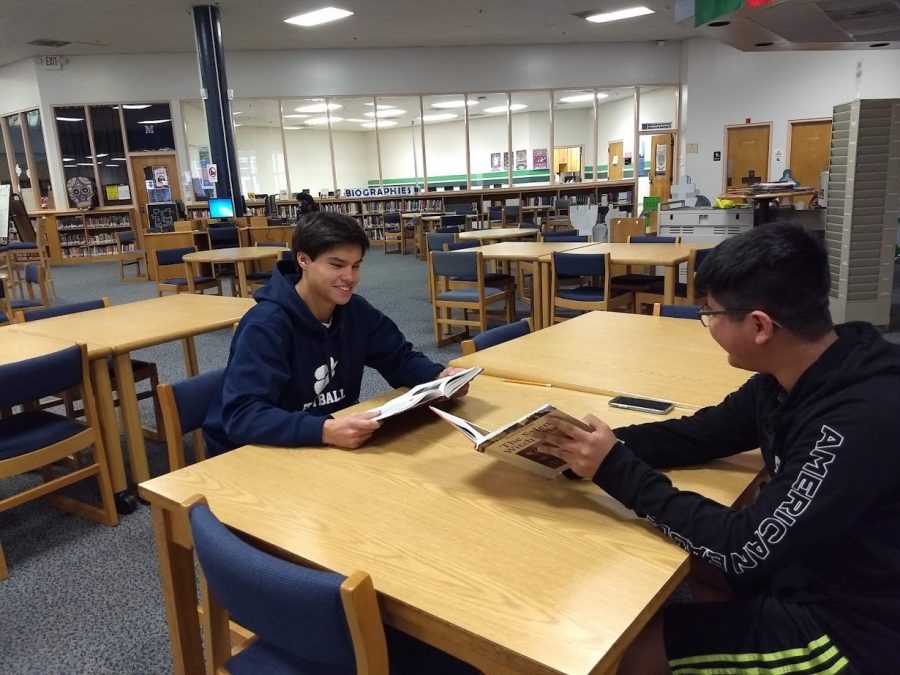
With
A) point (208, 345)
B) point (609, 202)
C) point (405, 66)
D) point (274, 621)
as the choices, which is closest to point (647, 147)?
point (609, 202)

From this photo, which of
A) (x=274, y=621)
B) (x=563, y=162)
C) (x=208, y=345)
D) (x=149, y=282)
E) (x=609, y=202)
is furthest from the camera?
(x=563, y=162)

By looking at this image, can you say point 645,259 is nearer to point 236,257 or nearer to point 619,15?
point 236,257

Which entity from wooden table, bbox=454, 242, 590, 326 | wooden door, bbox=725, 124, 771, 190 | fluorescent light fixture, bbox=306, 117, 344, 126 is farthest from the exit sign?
wooden door, bbox=725, 124, 771, 190

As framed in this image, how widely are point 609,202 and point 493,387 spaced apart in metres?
13.1

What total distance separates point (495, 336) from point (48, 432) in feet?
5.80

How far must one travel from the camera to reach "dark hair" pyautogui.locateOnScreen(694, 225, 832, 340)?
1.01 m

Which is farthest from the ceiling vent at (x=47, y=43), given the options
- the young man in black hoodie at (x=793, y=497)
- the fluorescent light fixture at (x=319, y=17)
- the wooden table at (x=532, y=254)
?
the young man in black hoodie at (x=793, y=497)

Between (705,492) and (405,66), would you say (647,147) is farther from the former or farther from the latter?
(705,492)

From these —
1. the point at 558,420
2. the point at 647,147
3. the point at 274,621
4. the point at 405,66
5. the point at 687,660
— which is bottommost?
the point at 687,660

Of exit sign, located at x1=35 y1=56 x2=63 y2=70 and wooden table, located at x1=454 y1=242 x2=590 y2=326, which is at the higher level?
exit sign, located at x1=35 y1=56 x2=63 y2=70

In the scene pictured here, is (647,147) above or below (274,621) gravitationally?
above

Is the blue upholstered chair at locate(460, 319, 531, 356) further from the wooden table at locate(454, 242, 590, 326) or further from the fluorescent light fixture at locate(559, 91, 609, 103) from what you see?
the fluorescent light fixture at locate(559, 91, 609, 103)

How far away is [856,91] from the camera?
11.2 m

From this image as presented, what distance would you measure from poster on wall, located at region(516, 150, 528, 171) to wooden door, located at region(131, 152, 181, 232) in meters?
9.04
